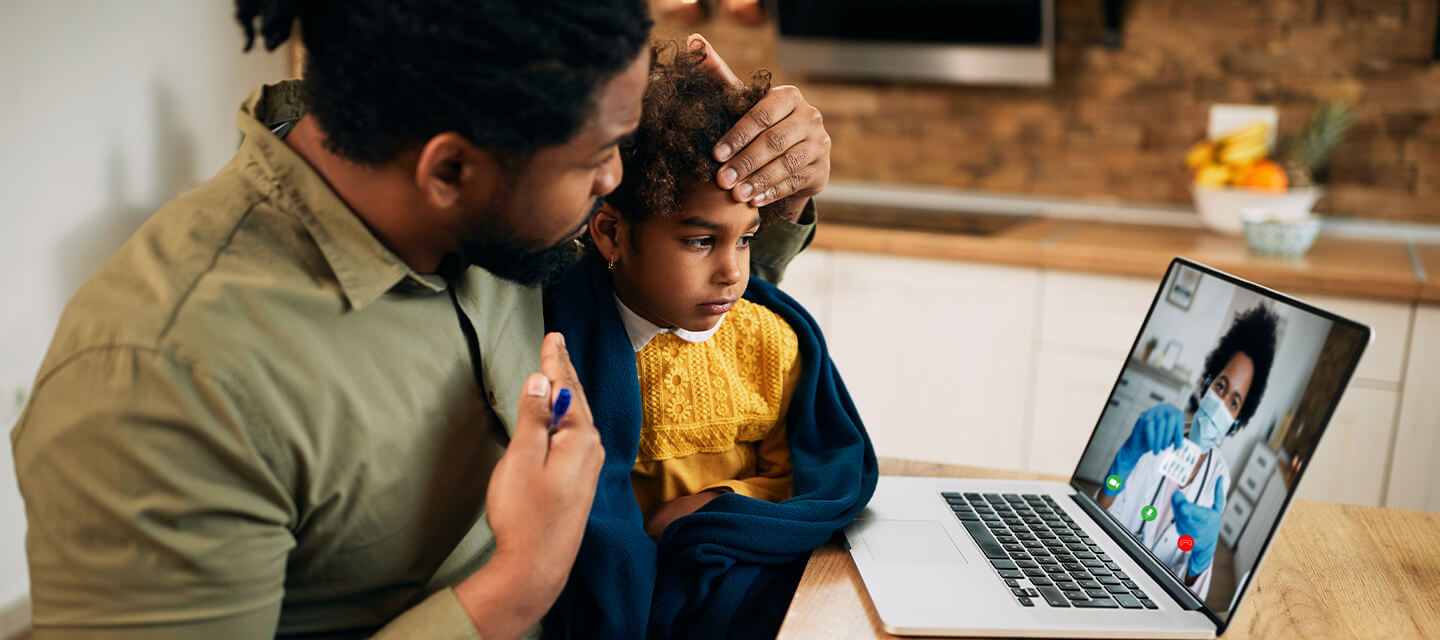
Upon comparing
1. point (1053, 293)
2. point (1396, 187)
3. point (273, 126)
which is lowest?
point (1053, 293)

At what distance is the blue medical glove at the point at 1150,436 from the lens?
3.39 feet

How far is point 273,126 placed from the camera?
97cm

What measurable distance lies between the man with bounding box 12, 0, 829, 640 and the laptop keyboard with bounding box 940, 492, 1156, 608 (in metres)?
0.43

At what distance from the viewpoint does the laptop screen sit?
0.86 meters

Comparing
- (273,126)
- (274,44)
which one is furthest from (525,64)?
(273,126)

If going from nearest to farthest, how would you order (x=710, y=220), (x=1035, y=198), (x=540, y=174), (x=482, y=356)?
(x=540, y=174) → (x=482, y=356) → (x=710, y=220) → (x=1035, y=198)

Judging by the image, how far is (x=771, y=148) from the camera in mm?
1167

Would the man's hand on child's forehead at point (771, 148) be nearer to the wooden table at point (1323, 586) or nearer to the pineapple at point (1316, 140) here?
the wooden table at point (1323, 586)

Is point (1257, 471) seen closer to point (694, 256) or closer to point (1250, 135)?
point (694, 256)

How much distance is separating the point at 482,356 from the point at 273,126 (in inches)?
11.8

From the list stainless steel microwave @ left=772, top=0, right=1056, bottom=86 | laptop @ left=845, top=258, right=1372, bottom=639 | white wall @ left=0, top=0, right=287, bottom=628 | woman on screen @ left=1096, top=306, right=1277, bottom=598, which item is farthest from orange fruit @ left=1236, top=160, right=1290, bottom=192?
white wall @ left=0, top=0, right=287, bottom=628

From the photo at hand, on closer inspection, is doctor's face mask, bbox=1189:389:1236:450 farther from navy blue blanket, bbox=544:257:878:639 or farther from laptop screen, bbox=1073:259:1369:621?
navy blue blanket, bbox=544:257:878:639

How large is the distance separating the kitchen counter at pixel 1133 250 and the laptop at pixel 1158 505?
141cm

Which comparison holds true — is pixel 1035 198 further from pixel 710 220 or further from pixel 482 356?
pixel 482 356
